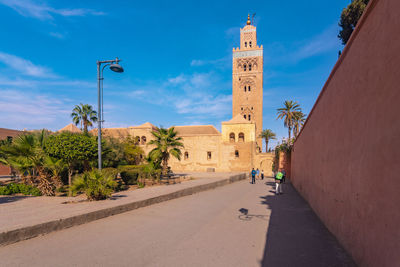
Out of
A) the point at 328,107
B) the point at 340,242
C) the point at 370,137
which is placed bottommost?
the point at 340,242

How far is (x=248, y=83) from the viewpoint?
152ft

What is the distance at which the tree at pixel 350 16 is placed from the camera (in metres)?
17.1

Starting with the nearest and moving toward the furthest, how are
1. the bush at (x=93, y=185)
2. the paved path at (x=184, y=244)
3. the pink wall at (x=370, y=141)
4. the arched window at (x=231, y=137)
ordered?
the pink wall at (x=370, y=141) < the paved path at (x=184, y=244) < the bush at (x=93, y=185) < the arched window at (x=231, y=137)

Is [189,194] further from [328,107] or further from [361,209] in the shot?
[361,209]

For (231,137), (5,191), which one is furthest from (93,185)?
(231,137)

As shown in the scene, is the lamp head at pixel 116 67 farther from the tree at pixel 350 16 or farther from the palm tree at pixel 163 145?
the tree at pixel 350 16

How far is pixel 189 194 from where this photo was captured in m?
11.6

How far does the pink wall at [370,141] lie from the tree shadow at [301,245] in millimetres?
265

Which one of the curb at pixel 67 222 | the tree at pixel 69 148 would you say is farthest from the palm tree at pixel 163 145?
the curb at pixel 67 222

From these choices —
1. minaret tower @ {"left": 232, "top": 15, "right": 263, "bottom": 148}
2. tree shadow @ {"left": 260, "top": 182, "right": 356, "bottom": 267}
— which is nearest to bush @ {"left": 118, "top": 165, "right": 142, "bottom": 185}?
tree shadow @ {"left": 260, "top": 182, "right": 356, "bottom": 267}

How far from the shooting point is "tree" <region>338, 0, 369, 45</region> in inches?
674

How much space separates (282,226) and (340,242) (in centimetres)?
161

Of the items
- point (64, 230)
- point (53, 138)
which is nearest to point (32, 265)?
point (64, 230)

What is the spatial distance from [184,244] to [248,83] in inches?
1778
